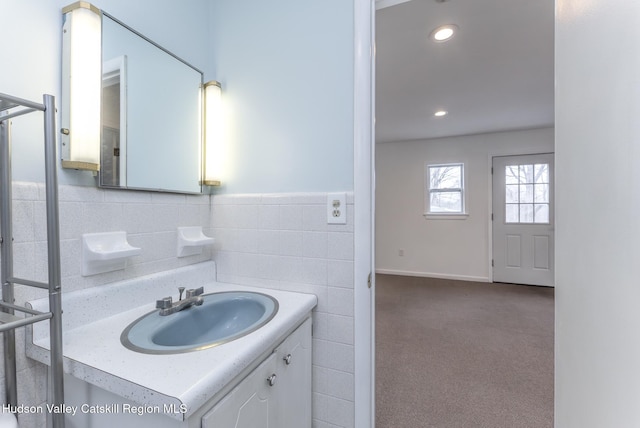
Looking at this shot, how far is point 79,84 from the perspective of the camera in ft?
2.87

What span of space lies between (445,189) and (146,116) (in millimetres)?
4545

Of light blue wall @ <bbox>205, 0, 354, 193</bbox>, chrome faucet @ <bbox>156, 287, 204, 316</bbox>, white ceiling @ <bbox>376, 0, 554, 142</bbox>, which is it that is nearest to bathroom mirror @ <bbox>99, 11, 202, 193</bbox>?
light blue wall @ <bbox>205, 0, 354, 193</bbox>

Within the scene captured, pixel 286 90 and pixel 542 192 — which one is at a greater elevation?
pixel 286 90

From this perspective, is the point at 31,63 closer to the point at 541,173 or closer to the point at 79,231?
the point at 79,231

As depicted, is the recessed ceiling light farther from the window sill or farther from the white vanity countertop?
the window sill

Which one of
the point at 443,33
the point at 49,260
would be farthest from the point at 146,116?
the point at 443,33

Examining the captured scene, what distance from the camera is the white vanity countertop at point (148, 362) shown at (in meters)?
0.58

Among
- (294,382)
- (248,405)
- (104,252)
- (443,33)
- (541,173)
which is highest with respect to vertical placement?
(443,33)

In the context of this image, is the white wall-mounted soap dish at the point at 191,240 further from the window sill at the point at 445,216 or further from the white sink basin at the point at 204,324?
the window sill at the point at 445,216

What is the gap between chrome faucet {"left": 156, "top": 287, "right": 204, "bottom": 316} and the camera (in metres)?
0.95

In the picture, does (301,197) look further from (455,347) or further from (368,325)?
(455,347)

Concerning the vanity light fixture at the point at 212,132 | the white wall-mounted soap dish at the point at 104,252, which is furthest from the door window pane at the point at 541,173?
the white wall-mounted soap dish at the point at 104,252

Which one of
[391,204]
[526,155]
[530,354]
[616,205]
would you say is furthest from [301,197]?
[526,155]

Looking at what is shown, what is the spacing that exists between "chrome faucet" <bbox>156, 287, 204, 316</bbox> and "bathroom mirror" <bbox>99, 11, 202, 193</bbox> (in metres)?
0.47
